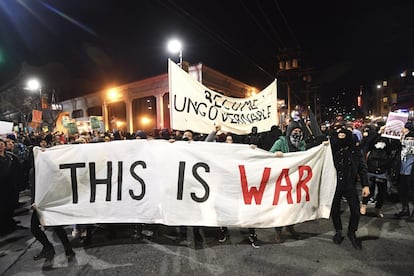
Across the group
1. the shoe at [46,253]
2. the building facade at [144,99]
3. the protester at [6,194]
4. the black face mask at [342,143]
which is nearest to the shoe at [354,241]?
the black face mask at [342,143]

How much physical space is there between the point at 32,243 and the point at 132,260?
202 centimetres

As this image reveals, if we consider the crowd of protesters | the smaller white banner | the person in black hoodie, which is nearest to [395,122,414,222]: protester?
the crowd of protesters

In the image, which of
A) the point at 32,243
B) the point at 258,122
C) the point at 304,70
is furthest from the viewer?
the point at 304,70

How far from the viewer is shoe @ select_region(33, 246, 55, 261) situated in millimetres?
3800

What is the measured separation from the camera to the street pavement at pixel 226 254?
3.29 m

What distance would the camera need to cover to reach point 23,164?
7.18 meters

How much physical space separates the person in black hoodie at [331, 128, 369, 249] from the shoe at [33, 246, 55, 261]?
13.7 ft

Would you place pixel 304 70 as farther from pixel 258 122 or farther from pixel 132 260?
pixel 132 260

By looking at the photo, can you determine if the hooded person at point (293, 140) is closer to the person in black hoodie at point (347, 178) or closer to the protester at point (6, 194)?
the person in black hoodie at point (347, 178)

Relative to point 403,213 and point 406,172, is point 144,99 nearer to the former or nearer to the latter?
point 406,172

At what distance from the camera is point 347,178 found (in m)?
3.88

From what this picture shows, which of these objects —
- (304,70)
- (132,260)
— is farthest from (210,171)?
(304,70)

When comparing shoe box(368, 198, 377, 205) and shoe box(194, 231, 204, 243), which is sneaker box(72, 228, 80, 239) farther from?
shoe box(368, 198, 377, 205)

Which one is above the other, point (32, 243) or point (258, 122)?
point (258, 122)
